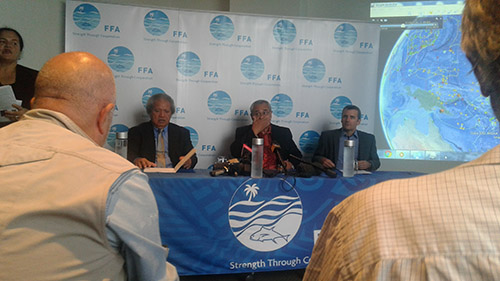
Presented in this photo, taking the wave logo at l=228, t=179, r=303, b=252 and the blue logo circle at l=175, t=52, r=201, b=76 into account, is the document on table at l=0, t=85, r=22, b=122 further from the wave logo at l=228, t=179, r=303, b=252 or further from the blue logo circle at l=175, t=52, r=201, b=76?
the wave logo at l=228, t=179, r=303, b=252

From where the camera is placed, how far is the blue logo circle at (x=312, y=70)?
455 cm

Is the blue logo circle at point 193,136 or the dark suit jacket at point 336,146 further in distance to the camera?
the blue logo circle at point 193,136

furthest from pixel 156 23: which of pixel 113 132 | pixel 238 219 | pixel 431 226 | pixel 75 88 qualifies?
pixel 431 226

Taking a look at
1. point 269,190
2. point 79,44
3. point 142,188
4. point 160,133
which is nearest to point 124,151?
point 160,133

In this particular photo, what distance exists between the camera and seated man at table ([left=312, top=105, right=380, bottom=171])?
409cm

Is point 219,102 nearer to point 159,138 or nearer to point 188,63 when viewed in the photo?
point 188,63

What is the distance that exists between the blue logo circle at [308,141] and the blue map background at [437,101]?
928 millimetres

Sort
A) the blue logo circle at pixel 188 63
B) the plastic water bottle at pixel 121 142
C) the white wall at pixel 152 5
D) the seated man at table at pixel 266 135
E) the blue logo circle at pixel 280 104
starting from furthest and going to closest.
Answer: the blue logo circle at pixel 280 104 → the blue logo circle at pixel 188 63 → the white wall at pixel 152 5 → the seated man at table at pixel 266 135 → the plastic water bottle at pixel 121 142

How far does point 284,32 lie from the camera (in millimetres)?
4480

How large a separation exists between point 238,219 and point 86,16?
8.77 feet

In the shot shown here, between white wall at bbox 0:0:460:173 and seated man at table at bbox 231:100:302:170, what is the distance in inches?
55.1

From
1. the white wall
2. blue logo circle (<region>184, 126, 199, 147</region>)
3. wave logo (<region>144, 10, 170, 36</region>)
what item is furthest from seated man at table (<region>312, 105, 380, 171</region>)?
wave logo (<region>144, 10, 170, 36</region>)

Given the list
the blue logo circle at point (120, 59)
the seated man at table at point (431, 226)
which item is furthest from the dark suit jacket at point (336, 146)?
the seated man at table at point (431, 226)

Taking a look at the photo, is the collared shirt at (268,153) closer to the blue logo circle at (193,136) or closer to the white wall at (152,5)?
the blue logo circle at (193,136)
